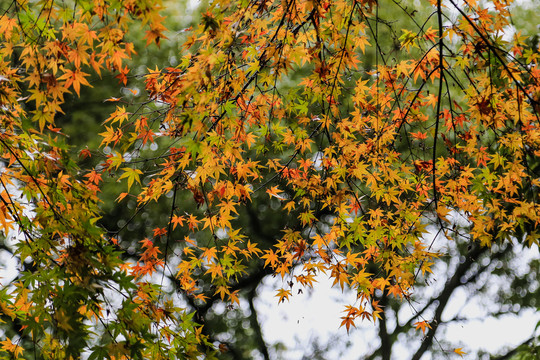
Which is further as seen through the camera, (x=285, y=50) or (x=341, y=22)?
(x=341, y=22)

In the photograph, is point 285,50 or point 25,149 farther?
point 285,50

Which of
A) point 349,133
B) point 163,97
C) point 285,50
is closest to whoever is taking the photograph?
point 285,50

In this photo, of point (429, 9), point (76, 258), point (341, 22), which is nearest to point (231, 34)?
point (341, 22)

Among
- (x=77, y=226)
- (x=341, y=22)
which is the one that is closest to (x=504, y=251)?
(x=341, y=22)

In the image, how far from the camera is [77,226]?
1.88 metres

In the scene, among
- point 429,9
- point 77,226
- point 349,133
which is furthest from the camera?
point 429,9

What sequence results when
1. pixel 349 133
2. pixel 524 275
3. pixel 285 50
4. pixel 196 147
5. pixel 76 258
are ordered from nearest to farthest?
pixel 76 258 → pixel 196 147 → pixel 285 50 → pixel 349 133 → pixel 524 275

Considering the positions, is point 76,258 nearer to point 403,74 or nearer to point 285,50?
point 285,50

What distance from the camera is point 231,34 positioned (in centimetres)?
195

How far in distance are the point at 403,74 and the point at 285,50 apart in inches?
51.7

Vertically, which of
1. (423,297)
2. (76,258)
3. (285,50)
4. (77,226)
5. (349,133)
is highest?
(423,297)

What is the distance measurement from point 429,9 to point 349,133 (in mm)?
4201

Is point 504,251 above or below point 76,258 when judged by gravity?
above

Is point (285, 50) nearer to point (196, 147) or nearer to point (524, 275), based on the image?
point (196, 147)
